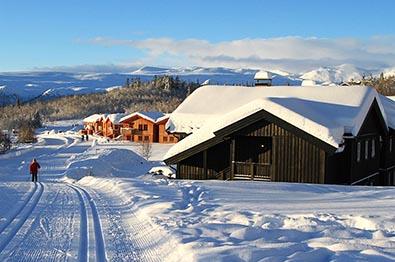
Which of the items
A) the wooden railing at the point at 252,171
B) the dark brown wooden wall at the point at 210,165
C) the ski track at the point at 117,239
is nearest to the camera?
the ski track at the point at 117,239

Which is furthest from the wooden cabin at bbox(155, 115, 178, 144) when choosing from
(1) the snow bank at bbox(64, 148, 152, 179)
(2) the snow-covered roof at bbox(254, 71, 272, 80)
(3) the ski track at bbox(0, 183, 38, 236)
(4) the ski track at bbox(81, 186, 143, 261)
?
(4) the ski track at bbox(81, 186, 143, 261)

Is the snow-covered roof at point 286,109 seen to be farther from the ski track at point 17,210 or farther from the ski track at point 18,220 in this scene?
the ski track at point 18,220

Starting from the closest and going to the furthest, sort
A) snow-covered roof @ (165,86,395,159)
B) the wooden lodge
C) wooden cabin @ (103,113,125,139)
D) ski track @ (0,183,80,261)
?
ski track @ (0,183,80,261) → snow-covered roof @ (165,86,395,159) → the wooden lodge → wooden cabin @ (103,113,125,139)

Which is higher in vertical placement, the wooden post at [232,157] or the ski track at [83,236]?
the wooden post at [232,157]

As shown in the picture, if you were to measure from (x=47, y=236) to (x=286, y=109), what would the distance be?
1186 centimetres

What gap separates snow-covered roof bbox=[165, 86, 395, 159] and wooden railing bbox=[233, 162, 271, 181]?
5.46 ft

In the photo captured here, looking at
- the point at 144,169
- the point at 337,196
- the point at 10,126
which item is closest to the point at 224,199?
the point at 337,196

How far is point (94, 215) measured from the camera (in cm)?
1171

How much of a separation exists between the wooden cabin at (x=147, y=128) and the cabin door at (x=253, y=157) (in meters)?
52.4

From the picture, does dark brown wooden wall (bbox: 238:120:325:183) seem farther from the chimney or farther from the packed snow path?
the chimney

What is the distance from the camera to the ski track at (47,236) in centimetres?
805

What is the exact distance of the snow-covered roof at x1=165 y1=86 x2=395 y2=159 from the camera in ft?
63.5

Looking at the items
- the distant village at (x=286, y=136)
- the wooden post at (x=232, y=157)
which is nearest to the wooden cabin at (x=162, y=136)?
the distant village at (x=286, y=136)

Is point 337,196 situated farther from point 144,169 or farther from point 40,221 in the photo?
point 144,169
